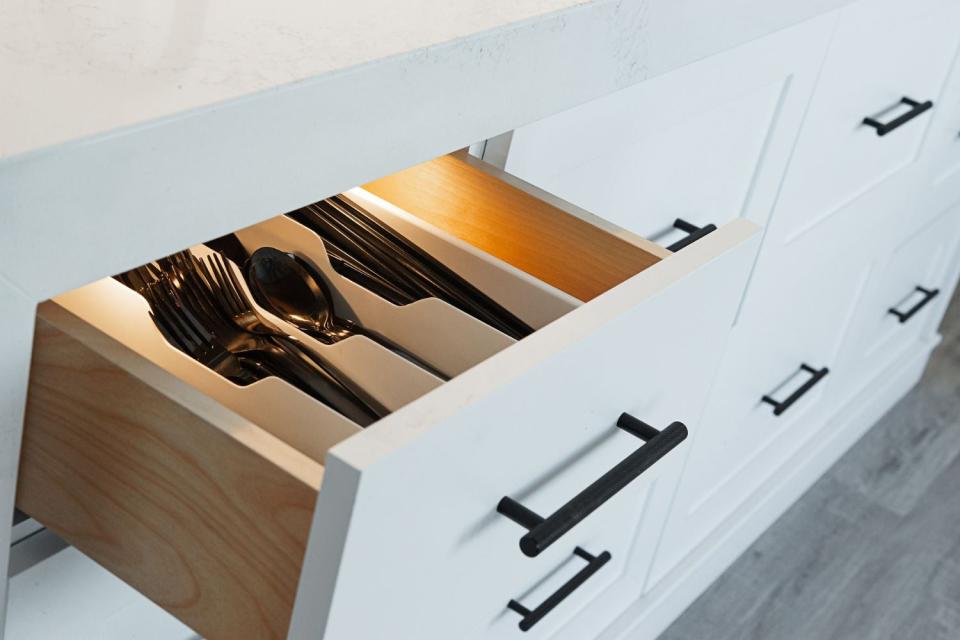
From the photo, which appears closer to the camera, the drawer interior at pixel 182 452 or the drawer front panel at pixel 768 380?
the drawer interior at pixel 182 452

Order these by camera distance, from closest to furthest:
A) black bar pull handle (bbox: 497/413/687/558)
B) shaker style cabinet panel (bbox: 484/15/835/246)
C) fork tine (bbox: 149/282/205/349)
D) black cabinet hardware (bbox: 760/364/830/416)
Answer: black bar pull handle (bbox: 497/413/687/558) → fork tine (bbox: 149/282/205/349) → shaker style cabinet panel (bbox: 484/15/835/246) → black cabinet hardware (bbox: 760/364/830/416)

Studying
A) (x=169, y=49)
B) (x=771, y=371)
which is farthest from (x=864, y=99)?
(x=169, y=49)

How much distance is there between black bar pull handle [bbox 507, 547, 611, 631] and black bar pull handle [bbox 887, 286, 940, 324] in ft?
3.42

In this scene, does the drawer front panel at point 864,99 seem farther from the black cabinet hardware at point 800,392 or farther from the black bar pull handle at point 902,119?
the black cabinet hardware at point 800,392

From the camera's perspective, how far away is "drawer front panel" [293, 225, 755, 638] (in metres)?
0.43

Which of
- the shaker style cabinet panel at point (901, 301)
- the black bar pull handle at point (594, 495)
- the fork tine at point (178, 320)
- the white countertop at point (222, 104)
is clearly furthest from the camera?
the shaker style cabinet panel at point (901, 301)

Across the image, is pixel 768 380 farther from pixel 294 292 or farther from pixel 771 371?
pixel 294 292

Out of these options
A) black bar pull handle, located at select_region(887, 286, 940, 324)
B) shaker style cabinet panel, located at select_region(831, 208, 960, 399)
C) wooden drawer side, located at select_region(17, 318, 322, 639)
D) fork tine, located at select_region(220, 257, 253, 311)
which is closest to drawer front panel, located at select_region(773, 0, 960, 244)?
shaker style cabinet panel, located at select_region(831, 208, 960, 399)

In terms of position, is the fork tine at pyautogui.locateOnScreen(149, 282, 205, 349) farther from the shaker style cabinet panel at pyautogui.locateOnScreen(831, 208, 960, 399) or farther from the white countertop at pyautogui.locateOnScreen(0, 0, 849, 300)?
the shaker style cabinet panel at pyautogui.locateOnScreen(831, 208, 960, 399)

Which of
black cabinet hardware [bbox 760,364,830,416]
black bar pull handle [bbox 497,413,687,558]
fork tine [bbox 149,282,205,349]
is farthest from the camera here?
black cabinet hardware [bbox 760,364,830,416]

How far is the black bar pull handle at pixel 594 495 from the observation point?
1.70 ft

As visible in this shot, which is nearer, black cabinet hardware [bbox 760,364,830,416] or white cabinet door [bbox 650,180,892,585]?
white cabinet door [bbox 650,180,892,585]

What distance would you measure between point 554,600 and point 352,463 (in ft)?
0.96

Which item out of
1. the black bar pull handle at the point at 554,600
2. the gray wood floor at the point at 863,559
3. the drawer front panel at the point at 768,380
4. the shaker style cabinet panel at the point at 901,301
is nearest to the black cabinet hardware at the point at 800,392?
the drawer front panel at the point at 768,380
